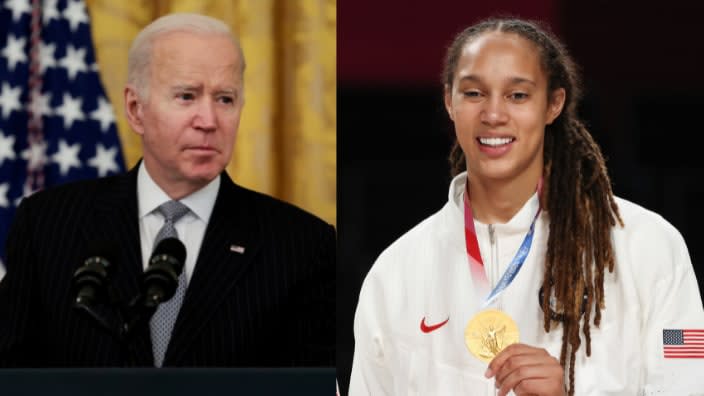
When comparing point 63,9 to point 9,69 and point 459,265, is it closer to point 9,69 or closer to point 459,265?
point 9,69

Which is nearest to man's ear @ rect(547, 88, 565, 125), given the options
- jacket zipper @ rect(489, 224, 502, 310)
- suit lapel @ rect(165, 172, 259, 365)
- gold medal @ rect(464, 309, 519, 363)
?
jacket zipper @ rect(489, 224, 502, 310)

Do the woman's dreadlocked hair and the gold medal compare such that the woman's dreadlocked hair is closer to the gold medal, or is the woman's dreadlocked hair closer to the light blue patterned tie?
the gold medal

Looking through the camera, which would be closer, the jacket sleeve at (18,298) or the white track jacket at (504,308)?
the white track jacket at (504,308)

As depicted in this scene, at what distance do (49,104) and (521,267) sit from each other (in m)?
2.13

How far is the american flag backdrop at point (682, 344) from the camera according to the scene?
2795 millimetres

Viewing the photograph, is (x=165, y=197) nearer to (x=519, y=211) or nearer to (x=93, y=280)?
(x=93, y=280)

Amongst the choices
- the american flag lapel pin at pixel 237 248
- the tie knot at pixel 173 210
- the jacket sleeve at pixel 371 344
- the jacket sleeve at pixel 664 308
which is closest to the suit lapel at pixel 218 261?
the american flag lapel pin at pixel 237 248

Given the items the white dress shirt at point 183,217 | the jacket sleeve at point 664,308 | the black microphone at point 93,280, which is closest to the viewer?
the jacket sleeve at point 664,308

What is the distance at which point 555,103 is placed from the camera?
286 cm

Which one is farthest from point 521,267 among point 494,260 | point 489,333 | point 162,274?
point 162,274

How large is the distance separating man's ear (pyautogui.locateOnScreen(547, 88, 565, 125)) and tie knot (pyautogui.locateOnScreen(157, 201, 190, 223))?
1643 millimetres

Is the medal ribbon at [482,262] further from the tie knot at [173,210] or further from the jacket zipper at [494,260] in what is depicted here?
the tie knot at [173,210]

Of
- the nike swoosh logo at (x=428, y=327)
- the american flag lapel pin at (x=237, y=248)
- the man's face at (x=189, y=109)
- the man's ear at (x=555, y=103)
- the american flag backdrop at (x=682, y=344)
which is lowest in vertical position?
the american flag backdrop at (x=682, y=344)

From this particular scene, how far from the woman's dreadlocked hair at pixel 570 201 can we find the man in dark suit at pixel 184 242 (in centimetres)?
126
